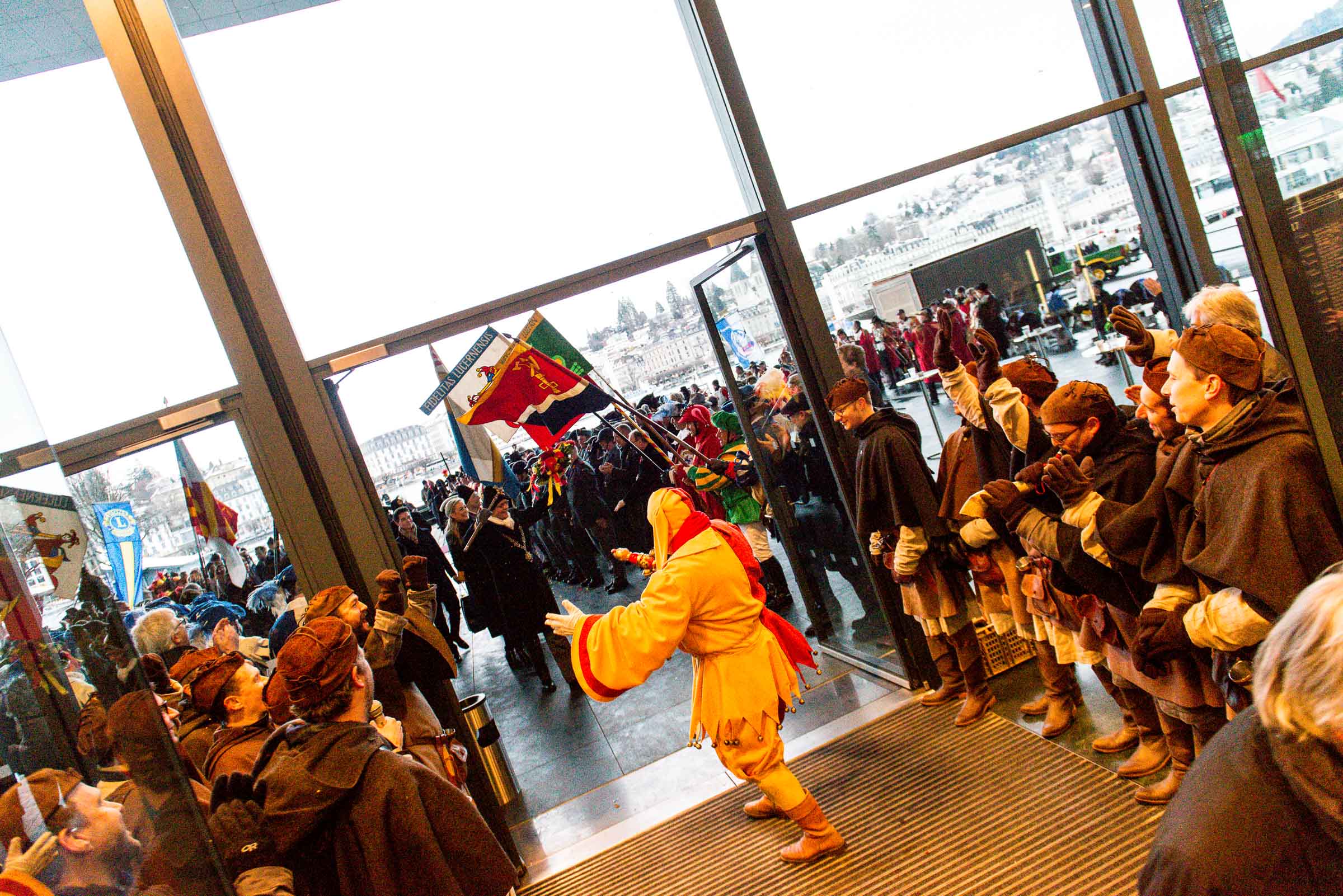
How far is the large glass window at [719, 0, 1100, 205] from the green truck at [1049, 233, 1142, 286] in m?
0.75

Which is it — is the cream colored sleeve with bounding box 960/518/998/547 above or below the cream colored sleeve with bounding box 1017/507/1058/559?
below

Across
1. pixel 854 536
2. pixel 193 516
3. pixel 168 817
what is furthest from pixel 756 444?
pixel 168 817

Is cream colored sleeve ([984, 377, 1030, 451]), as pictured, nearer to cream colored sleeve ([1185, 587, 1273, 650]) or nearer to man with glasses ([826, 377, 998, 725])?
man with glasses ([826, 377, 998, 725])

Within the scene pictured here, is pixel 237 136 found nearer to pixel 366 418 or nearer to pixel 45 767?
pixel 366 418

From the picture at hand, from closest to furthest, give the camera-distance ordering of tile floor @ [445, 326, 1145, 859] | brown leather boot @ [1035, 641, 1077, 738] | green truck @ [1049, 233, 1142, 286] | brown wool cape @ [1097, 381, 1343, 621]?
brown wool cape @ [1097, 381, 1343, 621] → brown leather boot @ [1035, 641, 1077, 738] → tile floor @ [445, 326, 1145, 859] → green truck @ [1049, 233, 1142, 286]

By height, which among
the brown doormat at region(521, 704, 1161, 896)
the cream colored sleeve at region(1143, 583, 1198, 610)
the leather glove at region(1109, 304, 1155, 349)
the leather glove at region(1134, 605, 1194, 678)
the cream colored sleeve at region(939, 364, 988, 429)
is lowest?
the brown doormat at region(521, 704, 1161, 896)

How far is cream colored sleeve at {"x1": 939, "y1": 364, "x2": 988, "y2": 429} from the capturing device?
3.97 metres

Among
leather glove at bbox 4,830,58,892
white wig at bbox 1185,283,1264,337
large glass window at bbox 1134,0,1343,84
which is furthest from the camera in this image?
white wig at bbox 1185,283,1264,337

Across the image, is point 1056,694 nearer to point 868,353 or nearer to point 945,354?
point 945,354

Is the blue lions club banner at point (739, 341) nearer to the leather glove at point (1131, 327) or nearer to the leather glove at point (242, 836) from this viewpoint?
the leather glove at point (1131, 327)

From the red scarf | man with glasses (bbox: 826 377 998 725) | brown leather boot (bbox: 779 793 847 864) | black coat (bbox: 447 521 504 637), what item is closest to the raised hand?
the red scarf

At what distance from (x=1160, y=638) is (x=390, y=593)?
9.82 feet

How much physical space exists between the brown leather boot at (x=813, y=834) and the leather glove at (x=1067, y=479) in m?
1.65

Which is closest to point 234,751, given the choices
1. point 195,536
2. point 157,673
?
point 157,673
